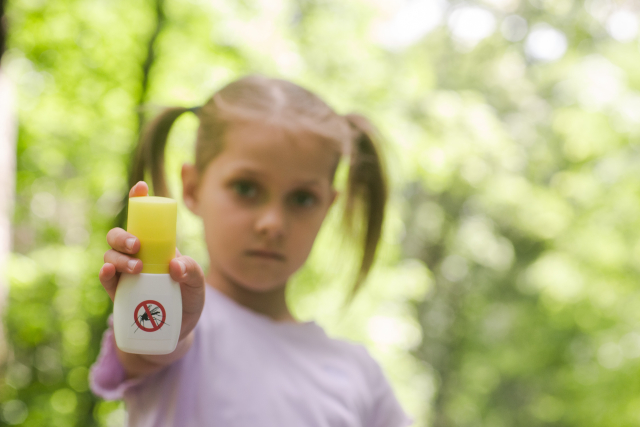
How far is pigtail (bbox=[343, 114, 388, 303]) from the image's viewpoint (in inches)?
49.5

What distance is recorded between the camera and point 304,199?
997 mm

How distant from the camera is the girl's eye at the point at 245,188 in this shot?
94 cm

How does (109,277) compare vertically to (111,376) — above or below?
above

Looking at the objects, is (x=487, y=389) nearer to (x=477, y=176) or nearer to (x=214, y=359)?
(x=477, y=176)

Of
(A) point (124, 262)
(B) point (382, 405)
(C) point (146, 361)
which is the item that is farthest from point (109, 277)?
(B) point (382, 405)

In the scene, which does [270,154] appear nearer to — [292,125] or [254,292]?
[292,125]

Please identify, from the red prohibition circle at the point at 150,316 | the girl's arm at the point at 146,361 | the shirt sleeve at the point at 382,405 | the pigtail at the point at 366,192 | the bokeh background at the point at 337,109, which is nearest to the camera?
the red prohibition circle at the point at 150,316

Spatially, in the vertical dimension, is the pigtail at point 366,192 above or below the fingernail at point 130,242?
below

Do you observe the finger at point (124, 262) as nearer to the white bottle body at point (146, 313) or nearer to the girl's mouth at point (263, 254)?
the white bottle body at point (146, 313)

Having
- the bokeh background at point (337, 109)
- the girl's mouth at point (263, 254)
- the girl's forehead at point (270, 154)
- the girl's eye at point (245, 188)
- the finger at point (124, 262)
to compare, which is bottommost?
the bokeh background at point (337, 109)

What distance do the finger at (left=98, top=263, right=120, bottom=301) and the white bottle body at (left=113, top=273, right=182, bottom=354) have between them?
2 cm

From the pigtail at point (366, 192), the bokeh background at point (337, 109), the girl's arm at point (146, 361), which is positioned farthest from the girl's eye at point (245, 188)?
the bokeh background at point (337, 109)

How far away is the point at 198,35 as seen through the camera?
3.19m

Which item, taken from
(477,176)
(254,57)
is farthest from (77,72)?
(477,176)
